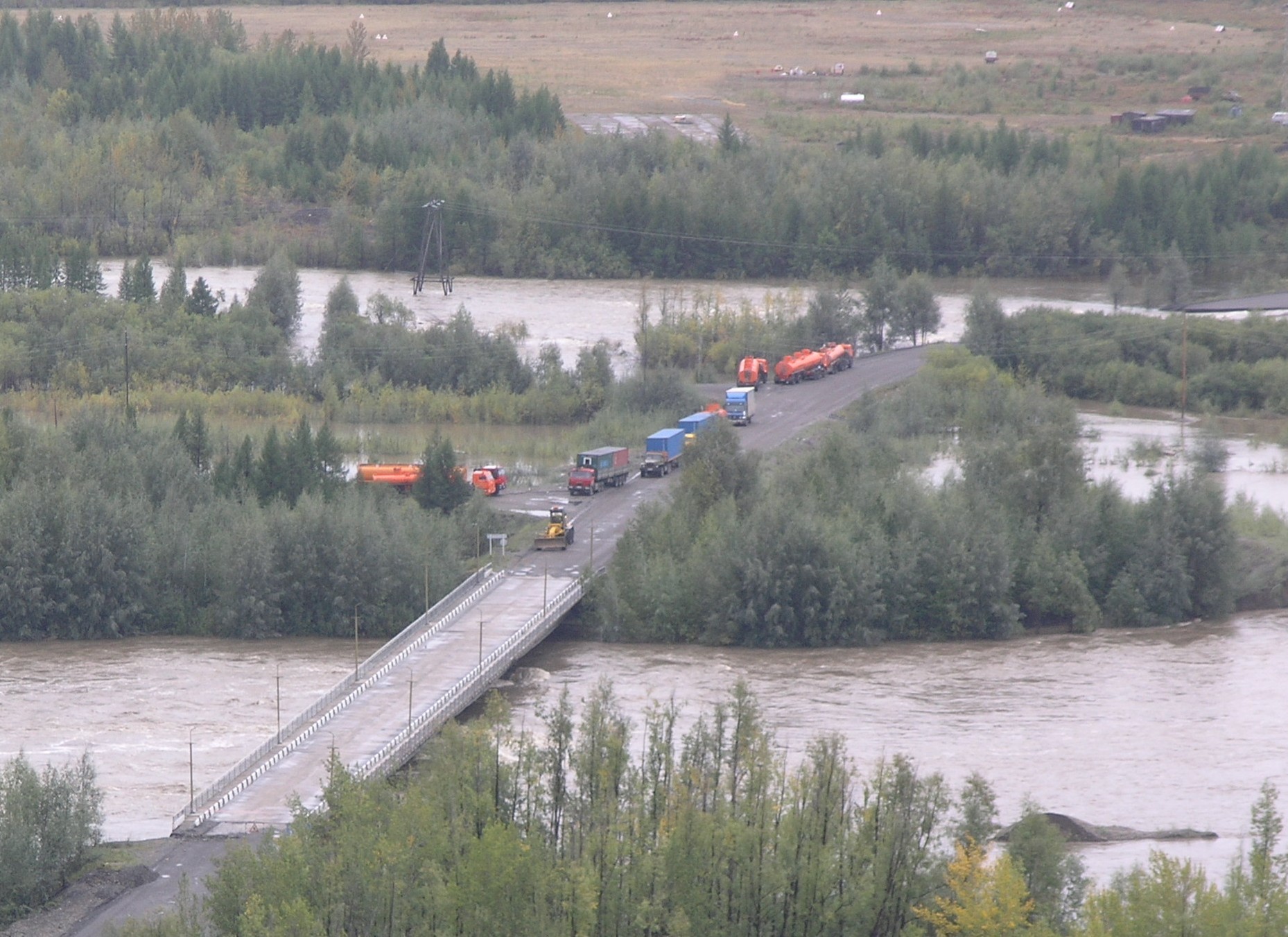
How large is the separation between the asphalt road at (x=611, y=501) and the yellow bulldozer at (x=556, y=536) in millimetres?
113

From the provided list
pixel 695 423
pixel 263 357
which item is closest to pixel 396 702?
pixel 695 423

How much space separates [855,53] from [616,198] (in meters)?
36.0

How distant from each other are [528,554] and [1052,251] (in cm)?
3450

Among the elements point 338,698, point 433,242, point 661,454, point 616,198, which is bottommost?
point 338,698

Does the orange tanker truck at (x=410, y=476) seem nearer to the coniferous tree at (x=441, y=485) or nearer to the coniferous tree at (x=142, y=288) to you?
the coniferous tree at (x=441, y=485)

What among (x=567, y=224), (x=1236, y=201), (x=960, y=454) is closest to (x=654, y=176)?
(x=567, y=224)

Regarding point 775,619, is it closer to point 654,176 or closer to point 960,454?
point 960,454

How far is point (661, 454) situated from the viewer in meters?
39.4

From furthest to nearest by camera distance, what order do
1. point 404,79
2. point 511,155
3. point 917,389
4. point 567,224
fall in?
1. point 404,79
2. point 511,155
3. point 567,224
4. point 917,389

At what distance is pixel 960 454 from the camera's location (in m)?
40.4

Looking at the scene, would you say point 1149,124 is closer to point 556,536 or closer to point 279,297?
point 279,297

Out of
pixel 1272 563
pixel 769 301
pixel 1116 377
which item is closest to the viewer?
pixel 1272 563

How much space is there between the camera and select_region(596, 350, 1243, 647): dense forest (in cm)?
3294

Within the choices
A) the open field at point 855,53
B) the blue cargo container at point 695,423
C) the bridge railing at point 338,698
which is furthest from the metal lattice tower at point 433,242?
the bridge railing at point 338,698
